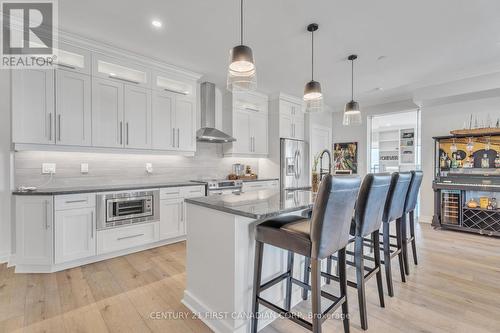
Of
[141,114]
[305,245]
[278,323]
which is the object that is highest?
[141,114]

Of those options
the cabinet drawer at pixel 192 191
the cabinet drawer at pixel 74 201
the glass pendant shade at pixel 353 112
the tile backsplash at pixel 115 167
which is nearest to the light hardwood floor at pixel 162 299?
the cabinet drawer at pixel 74 201

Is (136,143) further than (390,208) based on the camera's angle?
Yes

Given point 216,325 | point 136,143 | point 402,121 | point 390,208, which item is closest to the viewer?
point 216,325

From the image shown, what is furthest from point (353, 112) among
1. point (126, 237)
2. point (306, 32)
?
point (126, 237)

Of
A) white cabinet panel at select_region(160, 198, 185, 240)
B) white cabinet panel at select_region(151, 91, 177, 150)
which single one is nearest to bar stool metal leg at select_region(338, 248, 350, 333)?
white cabinet panel at select_region(160, 198, 185, 240)

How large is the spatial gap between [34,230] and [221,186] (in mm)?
2507

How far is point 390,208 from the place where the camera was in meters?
2.25

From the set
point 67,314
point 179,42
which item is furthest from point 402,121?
point 67,314

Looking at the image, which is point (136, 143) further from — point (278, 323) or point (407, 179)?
point (407, 179)

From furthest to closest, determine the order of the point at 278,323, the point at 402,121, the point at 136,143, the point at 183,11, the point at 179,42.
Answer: the point at 402,121, the point at 136,143, the point at 179,42, the point at 183,11, the point at 278,323

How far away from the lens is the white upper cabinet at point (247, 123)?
4.88m

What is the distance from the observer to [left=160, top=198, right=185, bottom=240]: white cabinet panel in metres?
3.51

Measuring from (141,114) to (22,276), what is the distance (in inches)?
93.3

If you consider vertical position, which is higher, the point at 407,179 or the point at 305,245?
the point at 407,179
